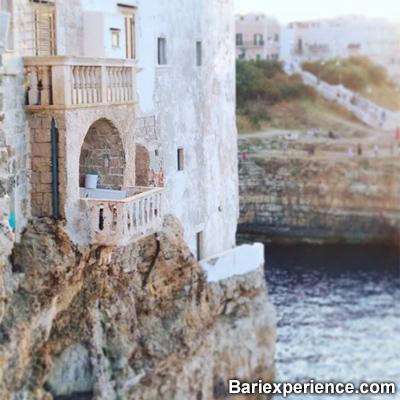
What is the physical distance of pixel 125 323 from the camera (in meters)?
14.9

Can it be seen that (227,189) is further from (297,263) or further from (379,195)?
(379,195)

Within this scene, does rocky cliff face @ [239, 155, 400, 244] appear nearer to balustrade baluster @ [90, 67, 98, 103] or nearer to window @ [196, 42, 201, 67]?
window @ [196, 42, 201, 67]

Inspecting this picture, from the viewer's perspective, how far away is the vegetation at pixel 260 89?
3591 cm

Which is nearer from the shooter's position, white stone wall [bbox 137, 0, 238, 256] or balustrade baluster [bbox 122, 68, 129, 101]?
balustrade baluster [bbox 122, 68, 129, 101]

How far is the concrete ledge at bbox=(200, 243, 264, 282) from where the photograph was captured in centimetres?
1756

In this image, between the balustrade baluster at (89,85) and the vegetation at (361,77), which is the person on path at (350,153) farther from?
the balustrade baluster at (89,85)

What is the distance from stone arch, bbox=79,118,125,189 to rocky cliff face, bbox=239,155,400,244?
2005cm

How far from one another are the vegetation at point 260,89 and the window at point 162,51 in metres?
19.3

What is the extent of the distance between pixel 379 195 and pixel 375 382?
55.9 feet

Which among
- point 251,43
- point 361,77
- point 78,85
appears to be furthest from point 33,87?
point 361,77

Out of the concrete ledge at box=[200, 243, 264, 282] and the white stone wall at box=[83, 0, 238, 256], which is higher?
the white stone wall at box=[83, 0, 238, 256]

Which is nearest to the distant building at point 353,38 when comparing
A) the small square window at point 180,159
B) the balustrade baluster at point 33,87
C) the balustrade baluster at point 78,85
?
the small square window at point 180,159

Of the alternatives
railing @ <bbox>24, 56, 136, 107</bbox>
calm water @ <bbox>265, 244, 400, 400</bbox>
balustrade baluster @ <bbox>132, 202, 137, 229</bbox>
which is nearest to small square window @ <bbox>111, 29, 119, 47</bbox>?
railing @ <bbox>24, 56, 136, 107</bbox>

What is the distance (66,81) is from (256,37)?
106ft
